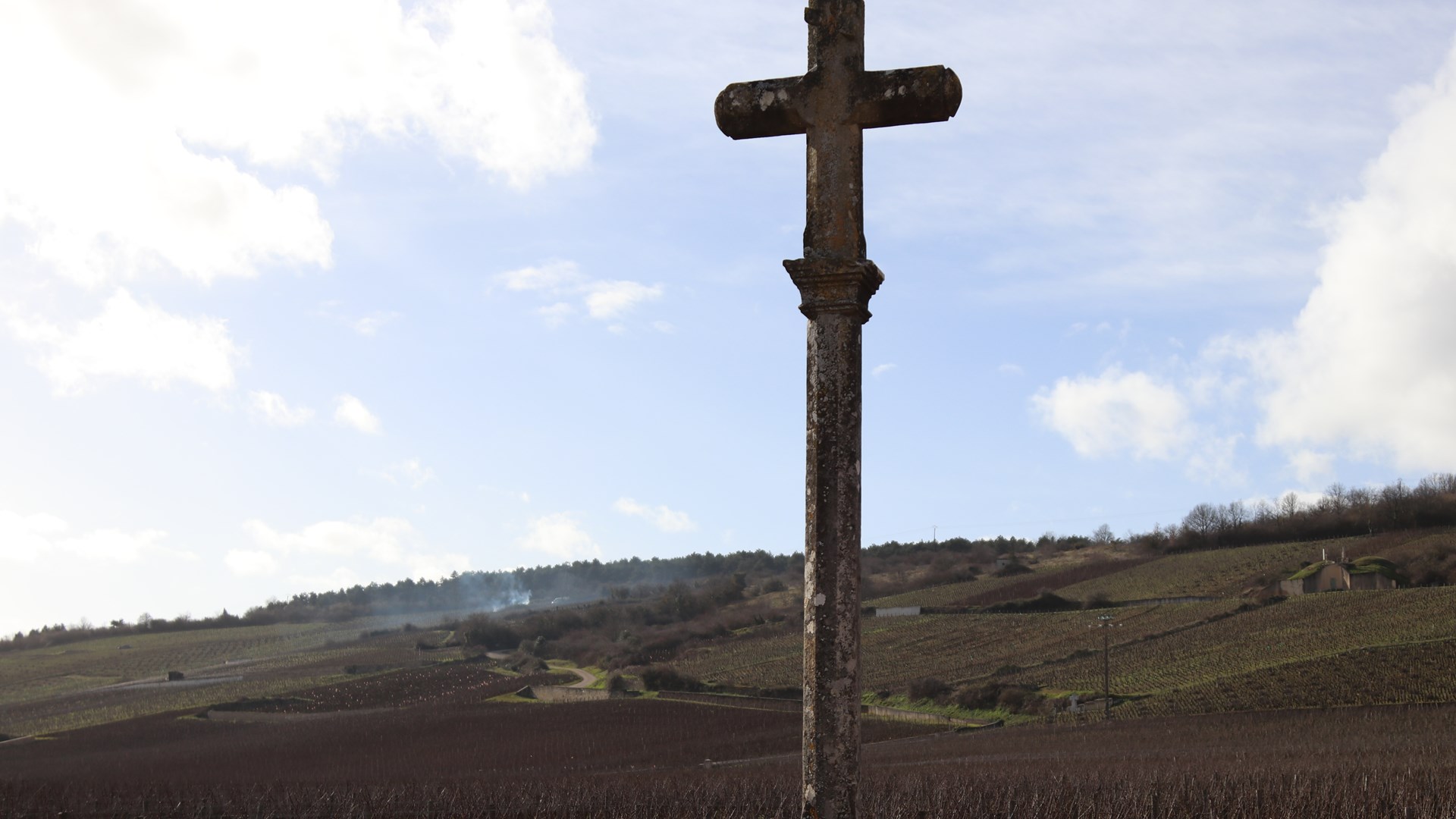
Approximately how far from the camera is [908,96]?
242 inches

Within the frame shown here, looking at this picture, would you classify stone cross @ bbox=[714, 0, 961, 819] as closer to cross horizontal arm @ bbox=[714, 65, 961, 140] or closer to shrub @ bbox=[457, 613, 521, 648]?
cross horizontal arm @ bbox=[714, 65, 961, 140]

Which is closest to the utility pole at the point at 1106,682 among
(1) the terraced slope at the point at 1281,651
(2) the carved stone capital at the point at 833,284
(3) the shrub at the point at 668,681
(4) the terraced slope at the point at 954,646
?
(1) the terraced slope at the point at 1281,651

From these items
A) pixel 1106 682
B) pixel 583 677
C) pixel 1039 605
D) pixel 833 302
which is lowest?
pixel 583 677

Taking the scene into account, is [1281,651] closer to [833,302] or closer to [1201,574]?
[1201,574]

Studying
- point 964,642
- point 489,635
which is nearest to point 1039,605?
point 964,642

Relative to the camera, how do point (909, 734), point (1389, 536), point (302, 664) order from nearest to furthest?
1. point (909, 734)
2. point (1389, 536)
3. point (302, 664)

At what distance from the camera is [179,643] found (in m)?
118

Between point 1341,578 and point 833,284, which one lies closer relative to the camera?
point 833,284

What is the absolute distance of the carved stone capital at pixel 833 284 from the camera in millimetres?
5988

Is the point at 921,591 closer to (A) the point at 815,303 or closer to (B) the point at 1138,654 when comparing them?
(B) the point at 1138,654

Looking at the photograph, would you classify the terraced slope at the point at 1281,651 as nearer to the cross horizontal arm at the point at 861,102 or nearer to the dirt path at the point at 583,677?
the dirt path at the point at 583,677

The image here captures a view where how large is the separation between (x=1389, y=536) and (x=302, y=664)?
8205 centimetres

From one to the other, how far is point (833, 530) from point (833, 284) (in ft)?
3.93

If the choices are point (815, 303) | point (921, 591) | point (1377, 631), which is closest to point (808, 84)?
point (815, 303)
